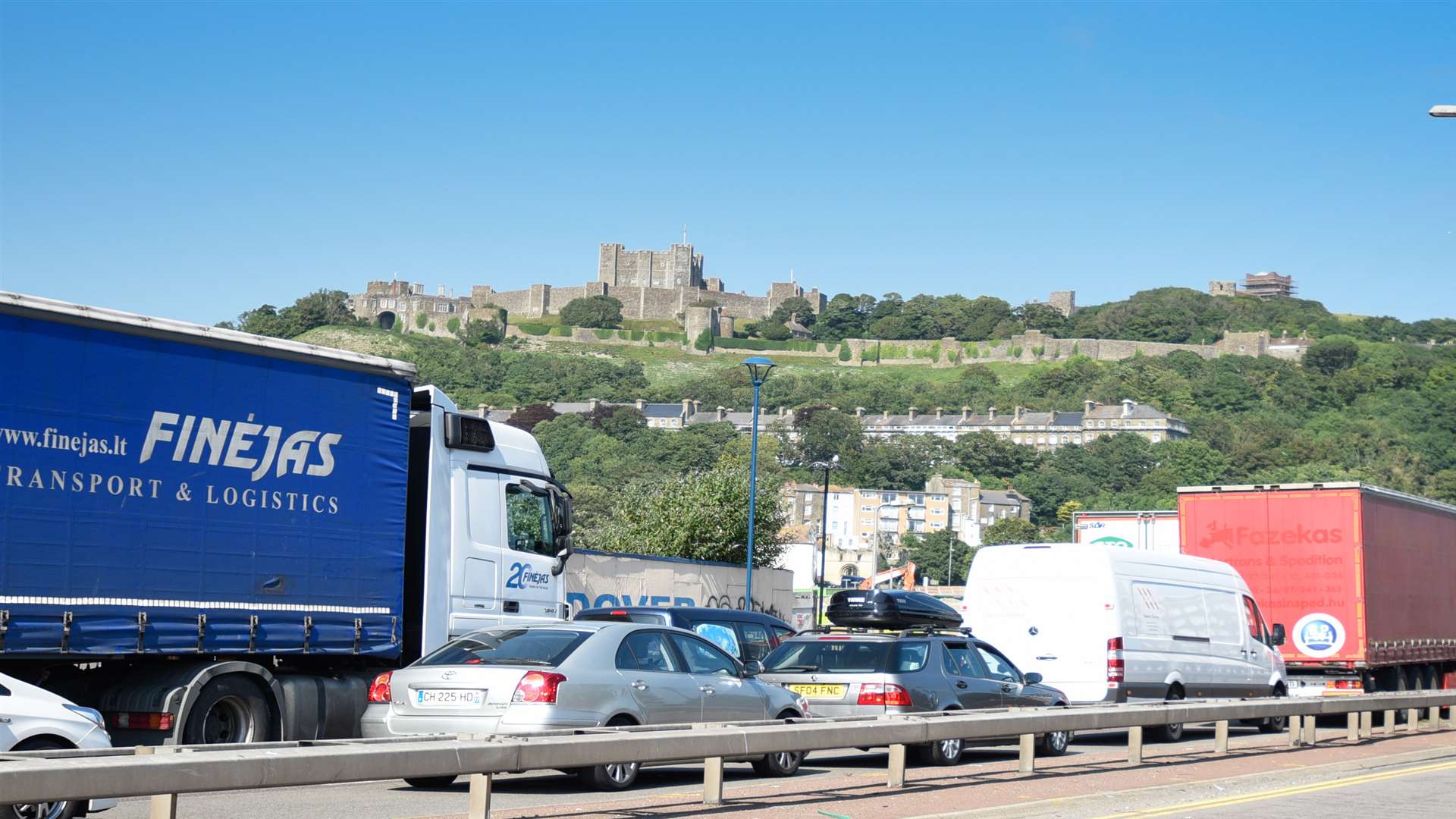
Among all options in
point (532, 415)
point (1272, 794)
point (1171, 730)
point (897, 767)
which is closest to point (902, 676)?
point (897, 767)

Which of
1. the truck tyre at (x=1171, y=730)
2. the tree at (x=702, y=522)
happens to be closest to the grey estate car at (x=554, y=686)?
the truck tyre at (x=1171, y=730)

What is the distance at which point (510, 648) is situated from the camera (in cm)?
1233

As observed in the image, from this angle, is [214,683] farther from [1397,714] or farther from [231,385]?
[1397,714]

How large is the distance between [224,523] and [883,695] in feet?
20.7

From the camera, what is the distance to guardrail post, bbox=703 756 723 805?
11109mm

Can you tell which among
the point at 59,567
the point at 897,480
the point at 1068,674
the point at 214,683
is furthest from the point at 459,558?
the point at 897,480

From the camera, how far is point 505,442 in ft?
51.8

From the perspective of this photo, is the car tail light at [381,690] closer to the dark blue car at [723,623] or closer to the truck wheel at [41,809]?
the truck wheel at [41,809]

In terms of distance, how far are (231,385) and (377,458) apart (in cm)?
165

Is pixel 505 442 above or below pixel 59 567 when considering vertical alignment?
above

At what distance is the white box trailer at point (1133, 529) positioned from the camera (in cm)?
2812

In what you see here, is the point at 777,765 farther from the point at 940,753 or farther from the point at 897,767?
Result: the point at 940,753

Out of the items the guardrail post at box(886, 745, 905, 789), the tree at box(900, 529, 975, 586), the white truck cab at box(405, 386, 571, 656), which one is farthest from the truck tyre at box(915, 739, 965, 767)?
the tree at box(900, 529, 975, 586)

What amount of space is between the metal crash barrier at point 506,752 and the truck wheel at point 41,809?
116cm
